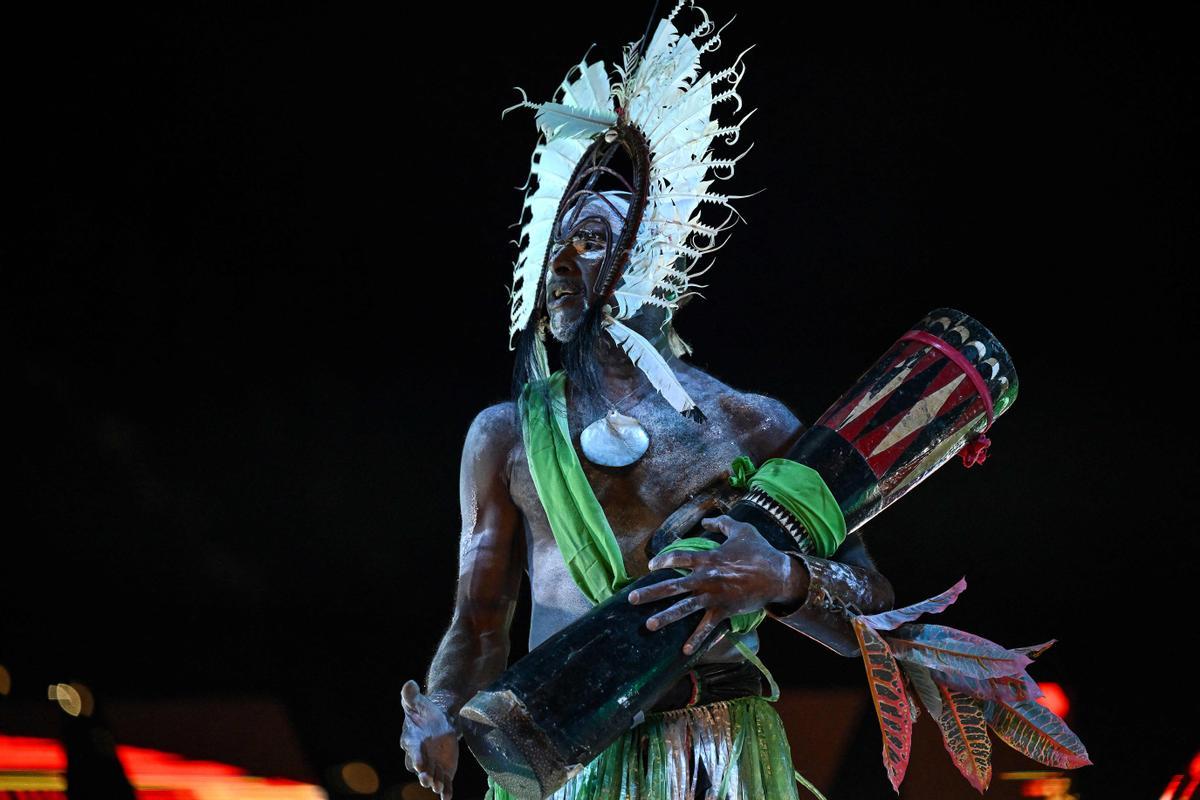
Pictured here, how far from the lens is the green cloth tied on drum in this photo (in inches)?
65.4

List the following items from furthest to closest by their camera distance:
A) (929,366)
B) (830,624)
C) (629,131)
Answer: (629,131), (929,366), (830,624)

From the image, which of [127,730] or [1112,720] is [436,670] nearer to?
[127,730]

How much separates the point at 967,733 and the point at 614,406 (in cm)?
69

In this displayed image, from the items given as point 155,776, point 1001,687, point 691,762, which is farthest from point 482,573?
point 155,776

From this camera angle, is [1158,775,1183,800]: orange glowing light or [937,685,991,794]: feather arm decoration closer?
[937,685,991,794]: feather arm decoration

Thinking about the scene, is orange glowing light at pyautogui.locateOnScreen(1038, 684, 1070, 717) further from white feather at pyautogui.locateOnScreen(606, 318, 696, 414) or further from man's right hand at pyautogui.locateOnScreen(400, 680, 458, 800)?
man's right hand at pyautogui.locateOnScreen(400, 680, 458, 800)

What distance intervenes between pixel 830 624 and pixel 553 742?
1.33ft

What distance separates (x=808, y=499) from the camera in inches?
65.5

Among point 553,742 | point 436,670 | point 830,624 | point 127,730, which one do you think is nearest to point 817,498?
point 830,624

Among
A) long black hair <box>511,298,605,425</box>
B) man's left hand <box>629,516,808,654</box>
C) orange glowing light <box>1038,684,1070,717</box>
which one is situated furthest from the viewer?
orange glowing light <box>1038,684,1070,717</box>

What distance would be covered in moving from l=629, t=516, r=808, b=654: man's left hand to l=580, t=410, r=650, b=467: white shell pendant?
0.91 feet

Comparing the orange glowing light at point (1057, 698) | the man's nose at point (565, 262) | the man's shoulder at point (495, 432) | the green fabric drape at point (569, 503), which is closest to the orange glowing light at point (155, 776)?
the man's shoulder at point (495, 432)

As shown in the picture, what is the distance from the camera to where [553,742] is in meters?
1.45

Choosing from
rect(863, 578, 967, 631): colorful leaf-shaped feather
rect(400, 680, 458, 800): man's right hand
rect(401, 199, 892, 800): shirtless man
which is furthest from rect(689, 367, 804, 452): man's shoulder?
rect(400, 680, 458, 800): man's right hand
